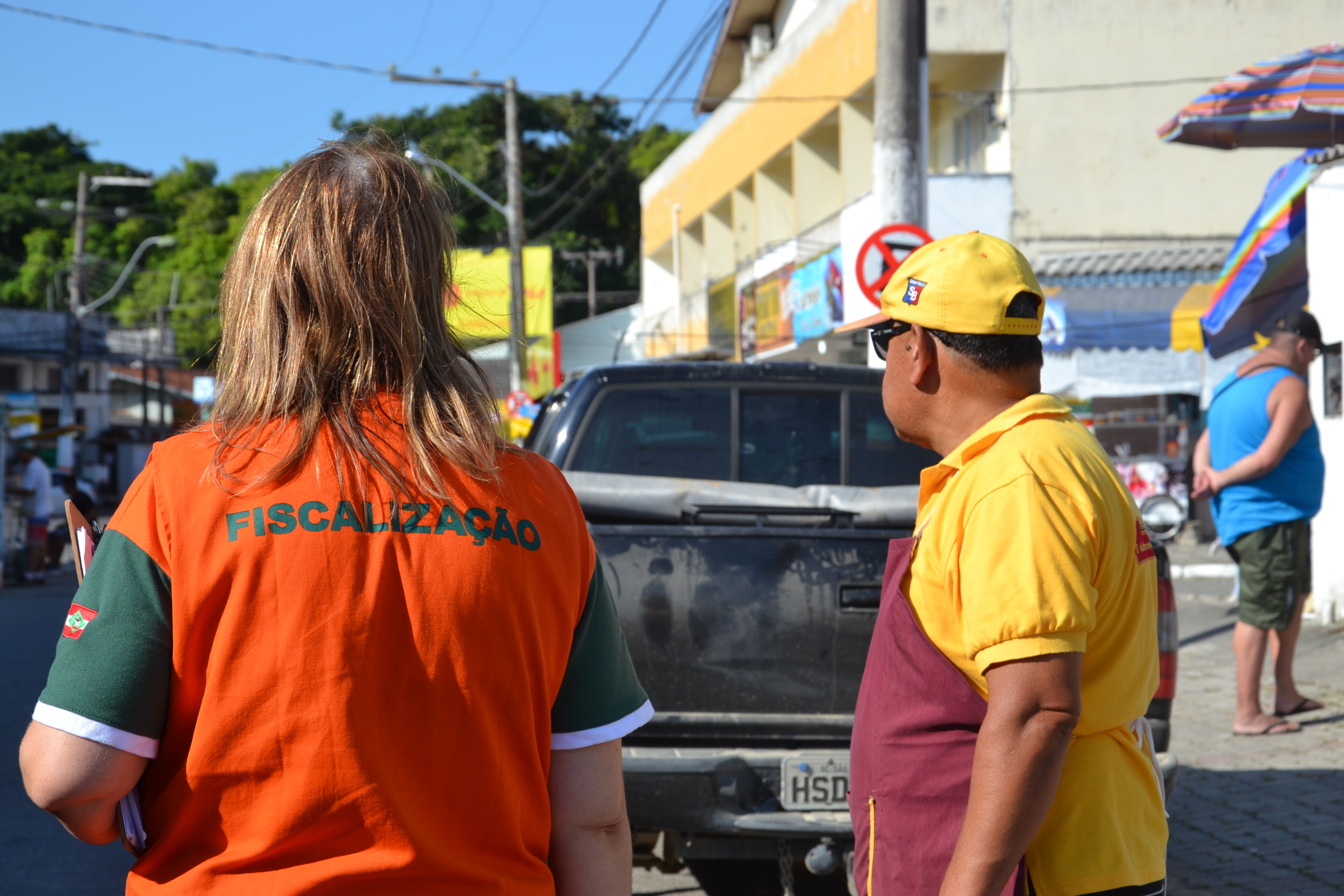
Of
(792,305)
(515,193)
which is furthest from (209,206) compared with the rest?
(792,305)

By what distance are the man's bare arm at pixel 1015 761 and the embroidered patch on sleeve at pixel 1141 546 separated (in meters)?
0.26

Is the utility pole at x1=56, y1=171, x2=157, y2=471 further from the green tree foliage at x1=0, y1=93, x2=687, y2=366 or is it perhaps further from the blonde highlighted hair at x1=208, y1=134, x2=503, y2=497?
the blonde highlighted hair at x1=208, y1=134, x2=503, y2=497

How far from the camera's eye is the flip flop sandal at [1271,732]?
633cm

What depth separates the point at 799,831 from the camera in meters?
3.58

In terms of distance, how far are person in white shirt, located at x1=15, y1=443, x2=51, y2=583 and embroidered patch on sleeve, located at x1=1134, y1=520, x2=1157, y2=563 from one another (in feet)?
55.2

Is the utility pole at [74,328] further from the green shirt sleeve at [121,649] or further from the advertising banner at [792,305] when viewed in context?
the green shirt sleeve at [121,649]

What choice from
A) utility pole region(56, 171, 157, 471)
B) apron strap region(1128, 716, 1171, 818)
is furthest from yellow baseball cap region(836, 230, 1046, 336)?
utility pole region(56, 171, 157, 471)

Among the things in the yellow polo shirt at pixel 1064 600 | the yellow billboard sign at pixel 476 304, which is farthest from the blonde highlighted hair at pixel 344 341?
the yellow polo shirt at pixel 1064 600

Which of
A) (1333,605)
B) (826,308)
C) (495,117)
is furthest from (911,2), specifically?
(495,117)

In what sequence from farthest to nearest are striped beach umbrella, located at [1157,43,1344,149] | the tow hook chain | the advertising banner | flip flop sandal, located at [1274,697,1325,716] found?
the advertising banner, striped beach umbrella, located at [1157,43,1344,149], flip flop sandal, located at [1274,697,1325,716], the tow hook chain

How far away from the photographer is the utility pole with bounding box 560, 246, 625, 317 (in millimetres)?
48281

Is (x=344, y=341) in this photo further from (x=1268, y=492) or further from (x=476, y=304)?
(x=1268, y=492)

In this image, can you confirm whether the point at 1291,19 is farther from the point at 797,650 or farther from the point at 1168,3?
the point at 797,650

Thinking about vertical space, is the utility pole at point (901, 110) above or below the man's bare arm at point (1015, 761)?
above
